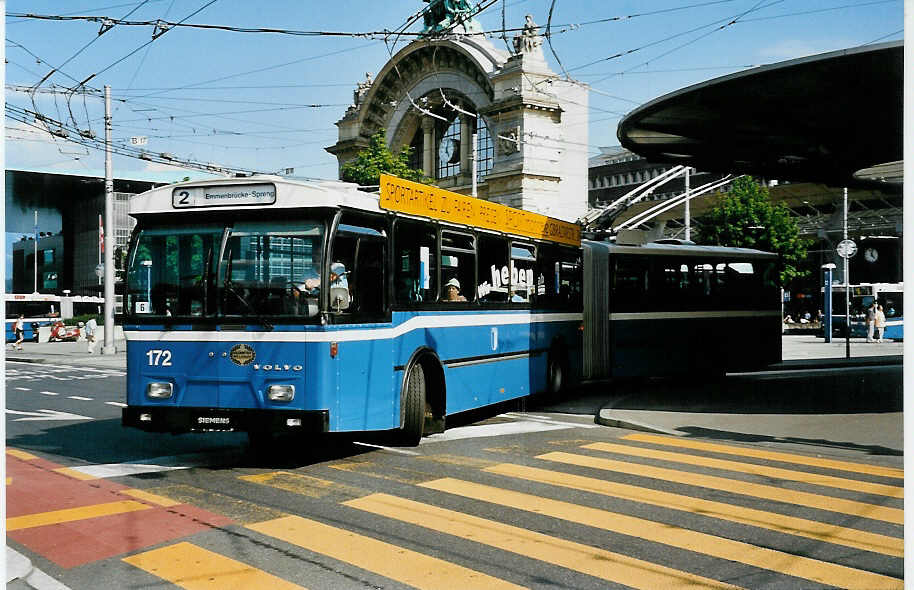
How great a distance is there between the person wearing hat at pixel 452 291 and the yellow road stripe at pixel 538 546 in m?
4.13

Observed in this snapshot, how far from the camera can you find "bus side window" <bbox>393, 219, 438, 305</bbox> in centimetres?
1060

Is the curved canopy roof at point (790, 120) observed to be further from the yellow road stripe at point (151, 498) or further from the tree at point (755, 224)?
the tree at point (755, 224)

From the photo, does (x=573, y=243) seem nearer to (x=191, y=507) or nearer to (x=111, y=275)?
(x=191, y=507)

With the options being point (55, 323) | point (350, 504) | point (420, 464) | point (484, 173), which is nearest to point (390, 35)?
point (420, 464)

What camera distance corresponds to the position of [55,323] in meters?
55.1

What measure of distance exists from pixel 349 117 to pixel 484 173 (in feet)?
53.0

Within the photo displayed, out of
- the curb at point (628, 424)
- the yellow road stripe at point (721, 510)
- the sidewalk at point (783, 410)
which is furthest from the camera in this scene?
the curb at point (628, 424)

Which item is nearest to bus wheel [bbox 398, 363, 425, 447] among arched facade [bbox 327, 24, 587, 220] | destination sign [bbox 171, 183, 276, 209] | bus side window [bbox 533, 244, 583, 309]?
destination sign [bbox 171, 183, 276, 209]

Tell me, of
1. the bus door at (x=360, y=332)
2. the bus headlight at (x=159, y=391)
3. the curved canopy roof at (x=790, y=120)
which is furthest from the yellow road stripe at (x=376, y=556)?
the curved canopy roof at (x=790, y=120)

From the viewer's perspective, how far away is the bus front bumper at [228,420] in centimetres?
911

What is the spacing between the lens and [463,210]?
12312mm

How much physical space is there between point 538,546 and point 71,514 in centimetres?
390

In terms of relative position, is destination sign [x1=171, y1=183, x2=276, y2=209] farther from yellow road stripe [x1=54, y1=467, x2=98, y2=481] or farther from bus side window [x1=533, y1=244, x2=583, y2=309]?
bus side window [x1=533, y1=244, x2=583, y2=309]

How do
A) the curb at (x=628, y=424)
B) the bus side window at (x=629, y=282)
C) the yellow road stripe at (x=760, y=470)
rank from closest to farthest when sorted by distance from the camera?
the yellow road stripe at (x=760, y=470) → the curb at (x=628, y=424) → the bus side window at (x=629, y=282)
